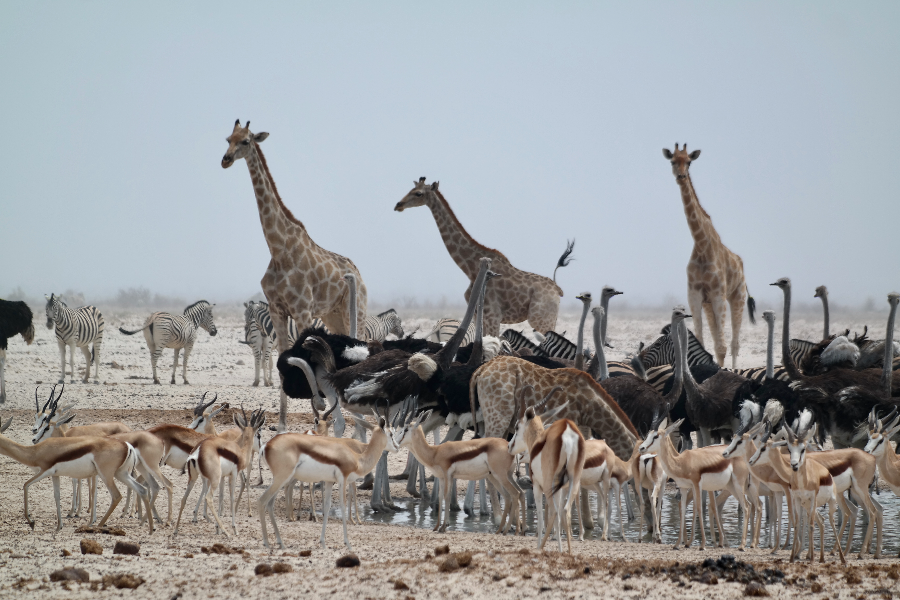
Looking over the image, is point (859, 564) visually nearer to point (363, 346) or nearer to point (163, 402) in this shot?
point (363, 346)

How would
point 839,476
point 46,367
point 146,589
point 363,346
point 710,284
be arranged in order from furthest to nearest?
point 46,367 → point 710,284 → point 363,346 → point 839,476 → point 146,589

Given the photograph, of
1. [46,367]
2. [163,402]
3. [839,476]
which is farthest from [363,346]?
[46,367]

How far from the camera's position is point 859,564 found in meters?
6.93

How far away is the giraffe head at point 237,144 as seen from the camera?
1366 cm

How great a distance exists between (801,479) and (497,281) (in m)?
8.87

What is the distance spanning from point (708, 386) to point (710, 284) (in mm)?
5974

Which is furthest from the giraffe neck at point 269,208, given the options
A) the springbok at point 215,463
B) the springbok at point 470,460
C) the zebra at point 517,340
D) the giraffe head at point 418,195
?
the springbok at point 470,460

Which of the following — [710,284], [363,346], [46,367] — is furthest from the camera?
[46,367]

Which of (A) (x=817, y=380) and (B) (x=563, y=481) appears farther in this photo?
(A) (x=817, y=380)

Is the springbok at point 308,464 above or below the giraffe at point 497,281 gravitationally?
below

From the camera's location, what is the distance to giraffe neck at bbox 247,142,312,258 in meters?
14.2

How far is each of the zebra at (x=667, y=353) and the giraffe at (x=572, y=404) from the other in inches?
179

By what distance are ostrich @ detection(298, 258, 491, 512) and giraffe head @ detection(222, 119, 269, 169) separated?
13.4ft

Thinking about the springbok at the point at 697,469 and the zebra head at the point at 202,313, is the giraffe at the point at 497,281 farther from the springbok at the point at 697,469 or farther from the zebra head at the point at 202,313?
Result: the zebra head at the point at 202,313
